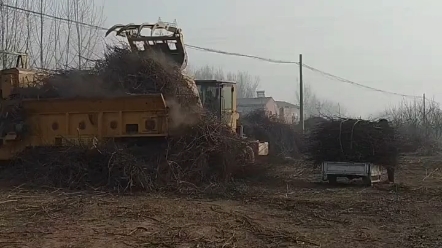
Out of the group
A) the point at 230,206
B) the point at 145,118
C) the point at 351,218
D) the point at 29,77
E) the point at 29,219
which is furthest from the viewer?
the point at 29,77

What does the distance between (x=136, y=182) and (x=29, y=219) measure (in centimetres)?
290

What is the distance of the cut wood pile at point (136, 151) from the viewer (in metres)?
10.7

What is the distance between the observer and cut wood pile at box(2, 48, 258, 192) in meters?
A: 10.7

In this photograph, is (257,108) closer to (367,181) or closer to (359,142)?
A: (359,142)

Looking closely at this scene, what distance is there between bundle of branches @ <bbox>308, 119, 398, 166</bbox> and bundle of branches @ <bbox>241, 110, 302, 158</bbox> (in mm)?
10261

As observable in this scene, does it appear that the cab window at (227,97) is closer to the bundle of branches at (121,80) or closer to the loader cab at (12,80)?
the bundle of branches at (121,80)

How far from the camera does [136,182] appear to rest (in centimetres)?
1051

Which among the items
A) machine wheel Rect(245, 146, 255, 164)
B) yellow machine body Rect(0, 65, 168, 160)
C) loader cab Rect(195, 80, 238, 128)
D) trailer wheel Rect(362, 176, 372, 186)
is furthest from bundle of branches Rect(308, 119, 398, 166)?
yellow machine body Rect(0, 65, 168, 160)

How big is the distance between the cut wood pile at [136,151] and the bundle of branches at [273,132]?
41.8ft

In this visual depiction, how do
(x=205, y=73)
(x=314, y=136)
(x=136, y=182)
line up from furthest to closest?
(x=205, y=73), (x=314, y=136), (x=136, y=182)

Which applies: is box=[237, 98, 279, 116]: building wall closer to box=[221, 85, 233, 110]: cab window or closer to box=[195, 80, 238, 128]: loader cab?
box=[221, 85, 233, 110]: cab window

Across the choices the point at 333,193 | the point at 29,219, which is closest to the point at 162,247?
the point at 29,219

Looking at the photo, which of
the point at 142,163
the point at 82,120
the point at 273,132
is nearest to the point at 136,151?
the point at 142,163

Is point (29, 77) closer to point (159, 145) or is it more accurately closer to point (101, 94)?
point (101, 94)
